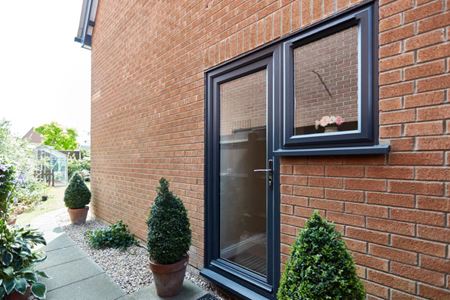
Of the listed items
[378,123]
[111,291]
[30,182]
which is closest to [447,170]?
[378,123]

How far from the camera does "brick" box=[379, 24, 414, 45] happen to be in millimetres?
1495

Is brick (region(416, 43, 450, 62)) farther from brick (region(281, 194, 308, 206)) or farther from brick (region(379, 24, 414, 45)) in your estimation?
brick (region(281, 194, 308, 206))

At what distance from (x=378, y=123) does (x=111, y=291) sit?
3.19 metres

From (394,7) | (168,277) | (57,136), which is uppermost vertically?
(57,136)

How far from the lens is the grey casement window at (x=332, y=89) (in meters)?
1.65

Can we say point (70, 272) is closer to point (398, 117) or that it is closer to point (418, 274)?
point (418, 274)

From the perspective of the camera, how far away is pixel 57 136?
1425 inches

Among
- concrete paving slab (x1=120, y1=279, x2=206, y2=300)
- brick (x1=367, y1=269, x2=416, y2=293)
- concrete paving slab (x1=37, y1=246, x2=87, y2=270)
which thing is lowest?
concrete paving slab (x1=37, y1=246, x2=87, y2=270)

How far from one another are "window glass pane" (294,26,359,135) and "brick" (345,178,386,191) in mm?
375

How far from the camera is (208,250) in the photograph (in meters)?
2.96

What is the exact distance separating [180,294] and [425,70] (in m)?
2.94

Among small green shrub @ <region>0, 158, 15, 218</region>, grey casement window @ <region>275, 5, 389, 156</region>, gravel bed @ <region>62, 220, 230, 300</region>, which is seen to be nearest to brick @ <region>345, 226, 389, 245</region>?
grey casement window @ <region>275, 5, 389, 156</region>

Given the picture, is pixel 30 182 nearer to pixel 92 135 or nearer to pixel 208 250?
pixel 92 135

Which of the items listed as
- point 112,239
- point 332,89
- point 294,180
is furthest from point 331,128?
point 112,239
